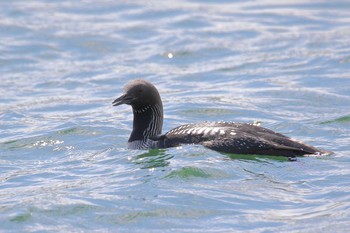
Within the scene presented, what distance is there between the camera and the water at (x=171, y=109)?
33.0 feet

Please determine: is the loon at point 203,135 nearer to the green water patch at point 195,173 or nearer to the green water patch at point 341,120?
the green water patch at point 195,173

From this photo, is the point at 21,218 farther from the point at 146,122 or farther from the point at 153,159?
the point at 146,122

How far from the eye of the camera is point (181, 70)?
19188 mm

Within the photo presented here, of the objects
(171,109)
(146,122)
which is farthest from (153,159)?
(171,109)

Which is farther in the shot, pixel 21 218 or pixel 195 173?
pixel 195 173

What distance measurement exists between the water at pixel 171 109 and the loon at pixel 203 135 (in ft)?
0.39

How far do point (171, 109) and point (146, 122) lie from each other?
3.10m

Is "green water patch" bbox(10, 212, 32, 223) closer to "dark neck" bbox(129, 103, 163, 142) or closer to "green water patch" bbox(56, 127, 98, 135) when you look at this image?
"dark neck" bbox(129, 103, 163, 142)

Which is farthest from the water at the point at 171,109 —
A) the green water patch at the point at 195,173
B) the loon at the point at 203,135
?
the loon at the point at 203,135

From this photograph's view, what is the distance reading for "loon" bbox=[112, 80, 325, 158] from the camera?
11.4m

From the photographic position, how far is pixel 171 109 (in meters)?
15.6

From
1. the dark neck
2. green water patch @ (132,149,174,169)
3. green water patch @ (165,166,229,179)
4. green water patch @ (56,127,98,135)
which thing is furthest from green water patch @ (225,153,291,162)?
green water patch @ (56,127,98,135)

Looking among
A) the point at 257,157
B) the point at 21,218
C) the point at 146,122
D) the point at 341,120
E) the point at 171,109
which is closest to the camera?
the point at 21,218

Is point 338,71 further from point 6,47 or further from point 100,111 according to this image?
point 6,47
